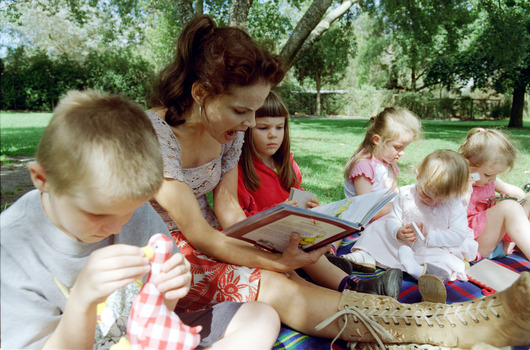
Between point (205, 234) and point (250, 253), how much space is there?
0.77 feet

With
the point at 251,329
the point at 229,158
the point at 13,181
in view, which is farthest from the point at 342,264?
the point at 13,181

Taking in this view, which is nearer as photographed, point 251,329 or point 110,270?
point 110,270

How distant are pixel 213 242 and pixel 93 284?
2.91 feet

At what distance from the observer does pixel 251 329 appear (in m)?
1.50

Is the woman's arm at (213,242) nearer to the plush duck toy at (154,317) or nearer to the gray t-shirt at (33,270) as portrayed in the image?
the gray t-shirt at (33,270)

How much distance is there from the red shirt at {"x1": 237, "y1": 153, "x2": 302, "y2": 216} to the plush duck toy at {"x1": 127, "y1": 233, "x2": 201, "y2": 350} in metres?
1.51

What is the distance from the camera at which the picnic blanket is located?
186 centimetres

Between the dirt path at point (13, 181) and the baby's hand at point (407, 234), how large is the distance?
10.7ft

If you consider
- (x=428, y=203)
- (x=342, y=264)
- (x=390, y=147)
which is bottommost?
(x=342, y=264)

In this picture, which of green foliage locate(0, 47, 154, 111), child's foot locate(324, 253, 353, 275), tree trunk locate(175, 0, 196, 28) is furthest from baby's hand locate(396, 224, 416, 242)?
green foliage locate(0, 47, 154, 111)

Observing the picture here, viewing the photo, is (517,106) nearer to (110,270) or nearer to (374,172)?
(374,172)

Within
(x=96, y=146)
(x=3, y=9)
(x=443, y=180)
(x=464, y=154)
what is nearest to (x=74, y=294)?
(x=96, y=146)

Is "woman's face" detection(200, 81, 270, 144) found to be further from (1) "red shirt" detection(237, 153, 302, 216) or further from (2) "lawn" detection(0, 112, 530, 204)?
(2) "lawn" detection(0, 112, 530, 204)

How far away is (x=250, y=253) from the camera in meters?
1.93
